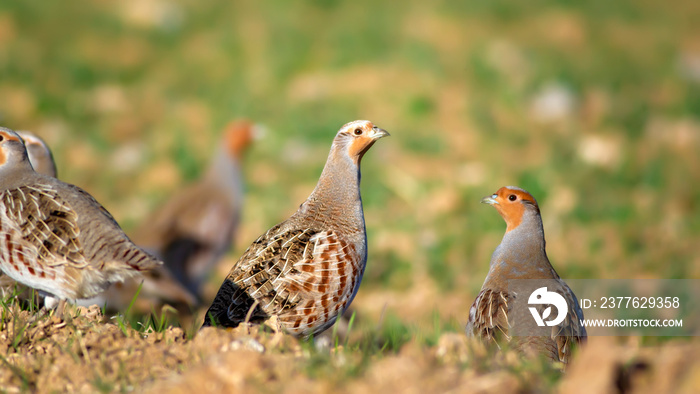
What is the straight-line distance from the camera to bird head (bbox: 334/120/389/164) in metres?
4.55

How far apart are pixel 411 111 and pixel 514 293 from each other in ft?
23.9

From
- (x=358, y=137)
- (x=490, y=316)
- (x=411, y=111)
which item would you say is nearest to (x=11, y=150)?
(x=358, y=137)

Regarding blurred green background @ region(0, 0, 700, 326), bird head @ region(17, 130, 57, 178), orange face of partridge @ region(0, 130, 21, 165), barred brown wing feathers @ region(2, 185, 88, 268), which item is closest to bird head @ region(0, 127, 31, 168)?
orange face of partridge @ region(0, 130, 21, 165)

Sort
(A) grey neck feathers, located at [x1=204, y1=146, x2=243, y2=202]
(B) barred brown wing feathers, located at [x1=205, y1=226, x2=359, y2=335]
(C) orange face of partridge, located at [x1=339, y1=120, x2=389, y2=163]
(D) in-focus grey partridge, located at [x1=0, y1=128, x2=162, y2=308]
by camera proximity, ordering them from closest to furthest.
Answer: (D) in-focus grey partridge, located at [x1=0, y1=128, x2=162, y2=308], (B) barred brown wing feathers, located at [x1=205, y1=226, x2=359, y2=335], (C) orange face of partridge, located at [x1=339, y1=120, x2=389, y2=163], (A) grey neck feathers, located at [x1=204, y1=146, x2=243, y2=202]

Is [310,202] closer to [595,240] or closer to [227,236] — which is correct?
[227,236]

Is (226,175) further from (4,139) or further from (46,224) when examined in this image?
(46,224)

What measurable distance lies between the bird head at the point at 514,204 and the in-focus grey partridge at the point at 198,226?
4211mm

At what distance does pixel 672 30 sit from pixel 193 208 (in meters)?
9.43

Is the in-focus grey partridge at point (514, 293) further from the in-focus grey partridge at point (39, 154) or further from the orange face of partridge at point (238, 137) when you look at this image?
the orange face of partridge at point (238, 137)

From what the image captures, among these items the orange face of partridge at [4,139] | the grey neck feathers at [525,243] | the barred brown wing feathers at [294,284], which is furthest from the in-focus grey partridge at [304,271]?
the orange face of partridge at [4,139]

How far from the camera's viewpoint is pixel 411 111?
11.2 meters

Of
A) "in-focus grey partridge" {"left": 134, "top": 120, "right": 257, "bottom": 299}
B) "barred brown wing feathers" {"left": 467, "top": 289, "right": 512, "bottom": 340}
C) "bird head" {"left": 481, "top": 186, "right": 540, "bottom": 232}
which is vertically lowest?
"in-focus grey partridge" {"left": 134, "top": 120, "right": 257, "bottom": 299}

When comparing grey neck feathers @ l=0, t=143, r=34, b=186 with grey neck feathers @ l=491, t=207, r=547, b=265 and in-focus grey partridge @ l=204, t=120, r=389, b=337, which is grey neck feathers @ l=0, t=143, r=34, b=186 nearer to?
in-focus grey partridge @ l=204, t=120, r=389, b=337

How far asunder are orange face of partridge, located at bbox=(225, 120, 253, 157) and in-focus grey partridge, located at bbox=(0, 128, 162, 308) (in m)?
5.09
